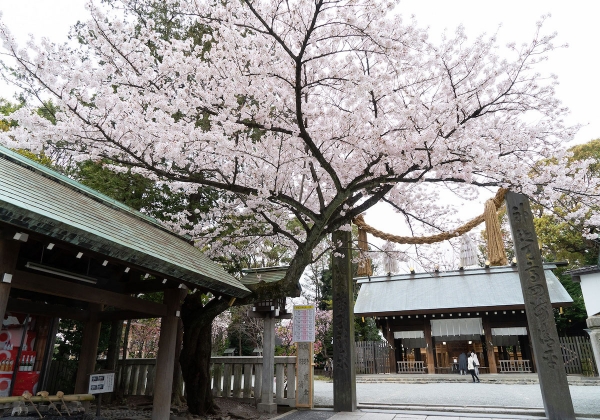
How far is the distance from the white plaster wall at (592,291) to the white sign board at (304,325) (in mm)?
14455

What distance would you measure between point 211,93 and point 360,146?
258cm

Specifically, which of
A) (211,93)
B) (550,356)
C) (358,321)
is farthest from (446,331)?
(211,93)

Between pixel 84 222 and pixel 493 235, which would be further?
pixel 493 235

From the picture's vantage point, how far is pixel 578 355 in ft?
45.6

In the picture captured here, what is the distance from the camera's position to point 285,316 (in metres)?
8.19

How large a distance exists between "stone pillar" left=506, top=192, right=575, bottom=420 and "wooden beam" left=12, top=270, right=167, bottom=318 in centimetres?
629

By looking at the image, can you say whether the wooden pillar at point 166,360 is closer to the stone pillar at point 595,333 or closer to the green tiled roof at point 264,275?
the green tiled roof at point 264,275

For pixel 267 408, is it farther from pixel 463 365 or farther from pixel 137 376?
pixel 463 365

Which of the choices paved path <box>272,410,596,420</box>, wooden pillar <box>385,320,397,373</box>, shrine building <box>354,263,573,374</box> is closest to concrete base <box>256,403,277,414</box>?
paved path <box>272,410,596,420</box>

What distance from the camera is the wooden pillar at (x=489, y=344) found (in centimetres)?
1561

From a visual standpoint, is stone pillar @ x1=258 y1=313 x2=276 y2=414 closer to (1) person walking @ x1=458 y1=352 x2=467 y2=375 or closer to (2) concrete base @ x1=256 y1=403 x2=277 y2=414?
(2) concrete base @ x1=256 y1=403 x2=277 y2=414

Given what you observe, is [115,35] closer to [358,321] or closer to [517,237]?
[517,237]

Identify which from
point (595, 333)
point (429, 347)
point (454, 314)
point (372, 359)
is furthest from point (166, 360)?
point (454, 314)

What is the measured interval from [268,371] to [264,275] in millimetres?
2178
